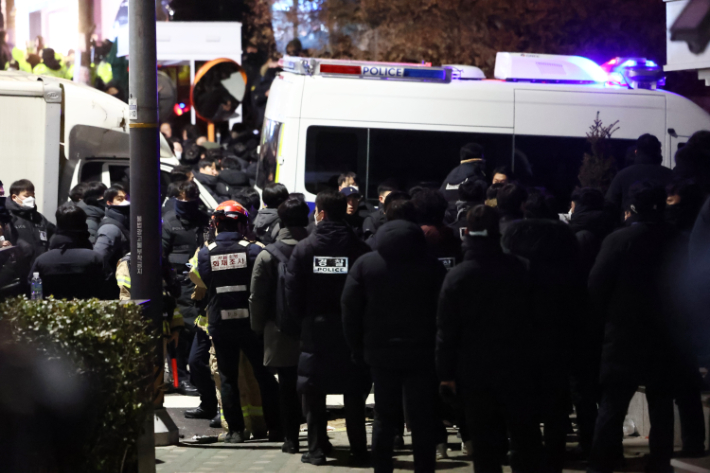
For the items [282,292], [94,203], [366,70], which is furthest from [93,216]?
[366,70]

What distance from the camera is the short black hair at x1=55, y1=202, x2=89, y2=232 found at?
6.89 m

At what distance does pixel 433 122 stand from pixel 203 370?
416 cm

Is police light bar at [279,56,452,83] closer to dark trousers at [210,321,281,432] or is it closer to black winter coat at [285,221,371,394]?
dark trousers at [210,321,281,432]

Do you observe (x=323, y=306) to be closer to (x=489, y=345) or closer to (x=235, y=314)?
(x=235, y=314)

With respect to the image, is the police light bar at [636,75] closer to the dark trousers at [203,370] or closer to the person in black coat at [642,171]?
the person in black coat at [642,171]

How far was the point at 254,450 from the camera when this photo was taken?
6824mm


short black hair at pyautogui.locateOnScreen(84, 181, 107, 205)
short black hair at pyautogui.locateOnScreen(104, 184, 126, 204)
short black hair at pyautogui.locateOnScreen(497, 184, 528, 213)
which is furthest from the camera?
short black hair at pyautogui.locateOnScreen(84, 181, 107, 205)

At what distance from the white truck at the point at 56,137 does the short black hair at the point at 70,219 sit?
3.45 m

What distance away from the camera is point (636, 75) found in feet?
36.9

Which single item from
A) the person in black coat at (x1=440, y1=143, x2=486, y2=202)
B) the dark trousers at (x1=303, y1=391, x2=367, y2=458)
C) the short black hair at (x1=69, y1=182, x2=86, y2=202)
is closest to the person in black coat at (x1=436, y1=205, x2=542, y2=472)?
the dark trousers at (x1=303, y1=391, x2=367, y2=458)

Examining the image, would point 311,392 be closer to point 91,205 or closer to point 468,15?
point 91,205

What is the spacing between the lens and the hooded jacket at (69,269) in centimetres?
686

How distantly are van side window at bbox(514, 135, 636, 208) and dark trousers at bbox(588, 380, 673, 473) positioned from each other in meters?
5.49

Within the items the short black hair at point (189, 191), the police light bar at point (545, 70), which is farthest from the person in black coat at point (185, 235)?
the police light bar at point (545, 70)
